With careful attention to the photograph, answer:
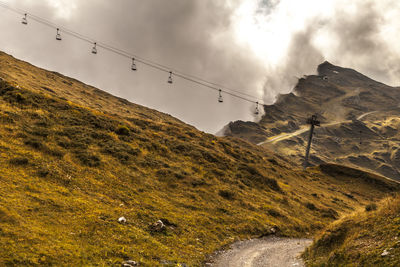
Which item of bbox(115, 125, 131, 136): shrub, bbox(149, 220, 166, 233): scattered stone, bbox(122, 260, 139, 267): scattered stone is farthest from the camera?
bbox(115, 125, 131, 136): shrub

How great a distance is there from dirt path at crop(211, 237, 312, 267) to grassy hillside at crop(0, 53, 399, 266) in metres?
1.47

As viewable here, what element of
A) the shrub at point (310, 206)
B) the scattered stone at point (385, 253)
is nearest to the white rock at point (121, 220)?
the scattered stone at point (385, 253)

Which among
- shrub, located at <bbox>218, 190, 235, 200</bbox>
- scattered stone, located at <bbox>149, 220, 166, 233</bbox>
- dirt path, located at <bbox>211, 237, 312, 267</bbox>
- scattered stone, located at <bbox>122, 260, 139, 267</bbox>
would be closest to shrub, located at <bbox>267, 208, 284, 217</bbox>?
shrub, located at <bbox>218, 190, 235, 200</bbox>

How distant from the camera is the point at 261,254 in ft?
75.2

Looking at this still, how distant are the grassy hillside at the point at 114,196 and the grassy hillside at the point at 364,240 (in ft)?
29.6

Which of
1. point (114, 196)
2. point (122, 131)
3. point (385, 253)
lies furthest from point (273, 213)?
point (122, 131)

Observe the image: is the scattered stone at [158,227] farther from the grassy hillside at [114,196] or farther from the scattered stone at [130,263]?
the scattered stone at [130,263]

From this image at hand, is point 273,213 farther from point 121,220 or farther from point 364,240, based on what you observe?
point 121,220

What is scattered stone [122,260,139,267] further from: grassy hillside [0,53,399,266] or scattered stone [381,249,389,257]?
scattered stone [381,249,389,257]

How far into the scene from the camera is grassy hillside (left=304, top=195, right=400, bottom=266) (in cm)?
1349

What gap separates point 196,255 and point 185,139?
1636 inches

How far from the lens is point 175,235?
22.5 metres

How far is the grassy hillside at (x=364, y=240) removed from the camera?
1349 cm

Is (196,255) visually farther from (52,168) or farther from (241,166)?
(241,166)
